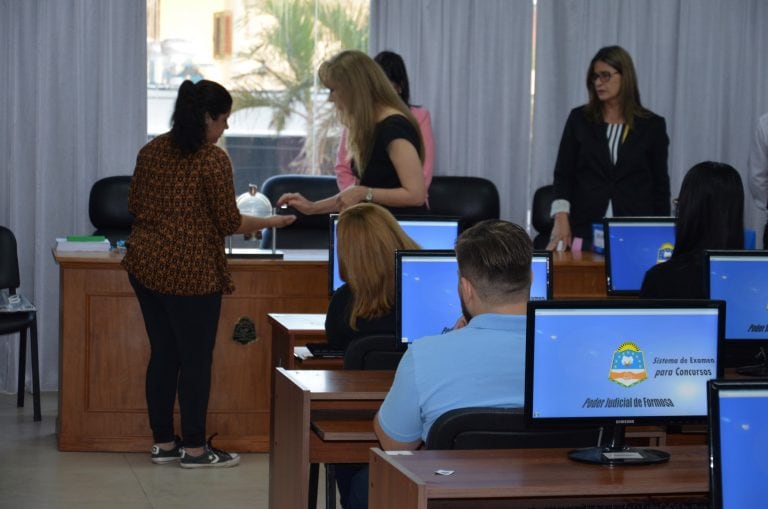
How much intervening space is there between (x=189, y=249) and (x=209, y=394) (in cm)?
81

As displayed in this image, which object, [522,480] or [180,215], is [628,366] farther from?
[180,215]

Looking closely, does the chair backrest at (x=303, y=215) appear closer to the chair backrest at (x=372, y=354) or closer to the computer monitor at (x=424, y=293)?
the computer monitor at (x=424, y=293)

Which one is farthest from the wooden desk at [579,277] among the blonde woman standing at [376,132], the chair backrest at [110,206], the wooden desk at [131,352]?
the chair backrest at [110,206]

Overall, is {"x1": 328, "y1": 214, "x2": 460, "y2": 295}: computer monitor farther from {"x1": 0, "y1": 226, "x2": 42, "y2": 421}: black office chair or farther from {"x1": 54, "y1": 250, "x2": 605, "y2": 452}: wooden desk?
{"x1": 0, "y1": 226, "x2": 42, "y2": 421}: black office chair

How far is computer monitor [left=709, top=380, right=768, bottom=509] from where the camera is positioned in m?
2.21

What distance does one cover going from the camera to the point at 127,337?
600 cm

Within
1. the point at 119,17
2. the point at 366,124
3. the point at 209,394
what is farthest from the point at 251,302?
the point at 119,17

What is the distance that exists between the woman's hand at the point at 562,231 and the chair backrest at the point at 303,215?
5.02 ft

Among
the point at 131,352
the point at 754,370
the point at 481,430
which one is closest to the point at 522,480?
the point at 481,430

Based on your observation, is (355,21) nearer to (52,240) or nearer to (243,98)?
(243,98)

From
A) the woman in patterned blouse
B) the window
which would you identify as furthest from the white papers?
the window

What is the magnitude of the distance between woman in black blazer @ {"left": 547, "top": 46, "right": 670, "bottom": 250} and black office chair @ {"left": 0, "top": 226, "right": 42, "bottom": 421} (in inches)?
110

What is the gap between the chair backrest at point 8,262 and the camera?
6.84 meters

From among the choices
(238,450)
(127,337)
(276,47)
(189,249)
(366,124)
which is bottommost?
(238,450)
